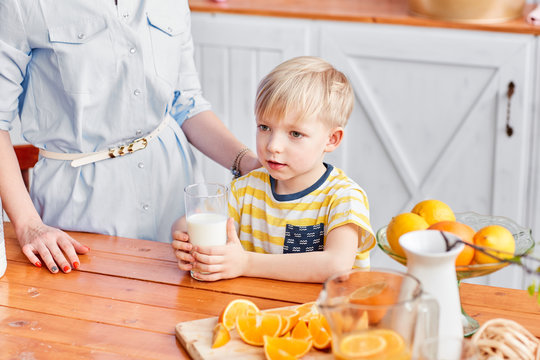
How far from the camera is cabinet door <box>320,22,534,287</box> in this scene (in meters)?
2.84

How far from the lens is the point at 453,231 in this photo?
4.00 feet

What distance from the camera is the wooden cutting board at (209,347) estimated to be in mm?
1215

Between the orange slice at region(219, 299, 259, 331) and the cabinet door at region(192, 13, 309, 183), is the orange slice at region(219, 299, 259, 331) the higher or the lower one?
the lower one

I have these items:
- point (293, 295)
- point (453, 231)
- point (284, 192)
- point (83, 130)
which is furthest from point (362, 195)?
point (83, 130)

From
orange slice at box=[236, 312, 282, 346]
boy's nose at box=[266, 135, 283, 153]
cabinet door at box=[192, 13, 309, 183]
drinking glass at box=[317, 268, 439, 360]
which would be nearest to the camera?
drinking glass at box=[317, 268, 439, 360]

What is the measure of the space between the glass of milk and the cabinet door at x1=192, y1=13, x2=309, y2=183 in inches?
66.0

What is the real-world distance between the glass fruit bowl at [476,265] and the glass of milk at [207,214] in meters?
0.33

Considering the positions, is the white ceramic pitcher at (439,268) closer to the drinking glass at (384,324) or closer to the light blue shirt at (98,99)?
the drinking glass at (384,324)

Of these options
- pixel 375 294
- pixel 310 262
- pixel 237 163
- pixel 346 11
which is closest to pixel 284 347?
pixel 375 294

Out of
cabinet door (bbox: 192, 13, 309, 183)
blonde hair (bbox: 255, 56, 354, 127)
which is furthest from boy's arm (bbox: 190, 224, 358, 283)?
cabinet door (bbox: 192, 13, 309, 183)

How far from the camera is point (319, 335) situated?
1.23 metres

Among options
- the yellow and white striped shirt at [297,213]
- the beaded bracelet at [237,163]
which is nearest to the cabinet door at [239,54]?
the beaded bracelet at [237,163]

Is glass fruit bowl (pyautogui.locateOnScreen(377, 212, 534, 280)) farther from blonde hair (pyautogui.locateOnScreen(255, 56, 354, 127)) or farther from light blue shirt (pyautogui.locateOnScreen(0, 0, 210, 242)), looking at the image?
light blue shirt (pyautogui.locateOnScreen(0, 0, 210, 242))

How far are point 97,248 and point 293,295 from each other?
1.65 feet
